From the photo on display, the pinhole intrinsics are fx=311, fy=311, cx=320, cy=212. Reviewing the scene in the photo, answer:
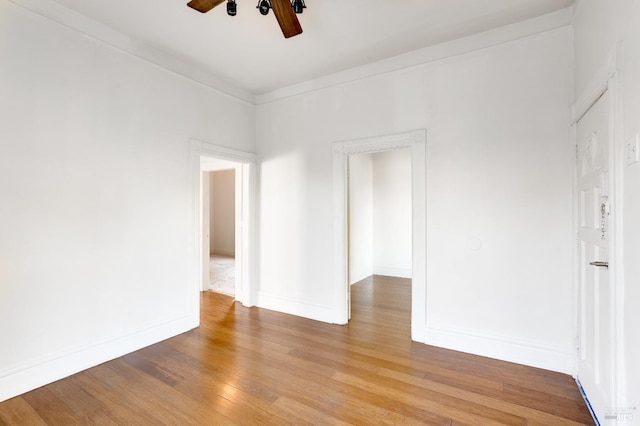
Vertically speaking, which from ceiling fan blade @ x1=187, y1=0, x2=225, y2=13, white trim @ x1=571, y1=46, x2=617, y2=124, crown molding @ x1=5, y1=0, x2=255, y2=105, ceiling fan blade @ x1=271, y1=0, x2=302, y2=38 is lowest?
white trim @ x1=571, y1=46, x2=617, y2=124

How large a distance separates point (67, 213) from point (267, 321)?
229 cm

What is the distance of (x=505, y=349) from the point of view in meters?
2.77

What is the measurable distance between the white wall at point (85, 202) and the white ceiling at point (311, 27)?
0.36 m

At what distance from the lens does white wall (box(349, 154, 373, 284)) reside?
5.61m

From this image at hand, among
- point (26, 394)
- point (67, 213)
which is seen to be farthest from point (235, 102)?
point (26, 394)

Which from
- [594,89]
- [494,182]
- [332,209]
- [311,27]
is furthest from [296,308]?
[594,89]

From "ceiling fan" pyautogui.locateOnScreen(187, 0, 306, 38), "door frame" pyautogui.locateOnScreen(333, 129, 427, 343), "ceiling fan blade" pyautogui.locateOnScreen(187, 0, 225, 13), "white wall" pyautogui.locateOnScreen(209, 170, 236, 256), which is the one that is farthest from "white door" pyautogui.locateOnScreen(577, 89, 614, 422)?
"white wall" pyautogui.locateOnScreen(209, 170, 236, 256)

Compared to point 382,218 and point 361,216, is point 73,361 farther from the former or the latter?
point 382,218

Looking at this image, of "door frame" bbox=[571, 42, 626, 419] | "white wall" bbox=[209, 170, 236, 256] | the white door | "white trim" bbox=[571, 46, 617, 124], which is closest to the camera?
"door frame" bbox=[571, 42, 626, 419]

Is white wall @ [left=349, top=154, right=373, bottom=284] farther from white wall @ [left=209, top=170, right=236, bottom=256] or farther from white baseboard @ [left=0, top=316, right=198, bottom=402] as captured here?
white wall @ [left=209, top=170, right=236, bottom=256]

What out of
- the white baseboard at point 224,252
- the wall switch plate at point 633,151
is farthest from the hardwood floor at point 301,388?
the white baseboard at point 224,252

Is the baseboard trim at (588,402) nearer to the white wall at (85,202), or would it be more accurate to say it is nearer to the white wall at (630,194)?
the white wall at (630,194)

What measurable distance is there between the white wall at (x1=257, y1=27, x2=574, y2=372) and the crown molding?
58.5 inches

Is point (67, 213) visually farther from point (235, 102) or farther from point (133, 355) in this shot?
point (235, 102)
